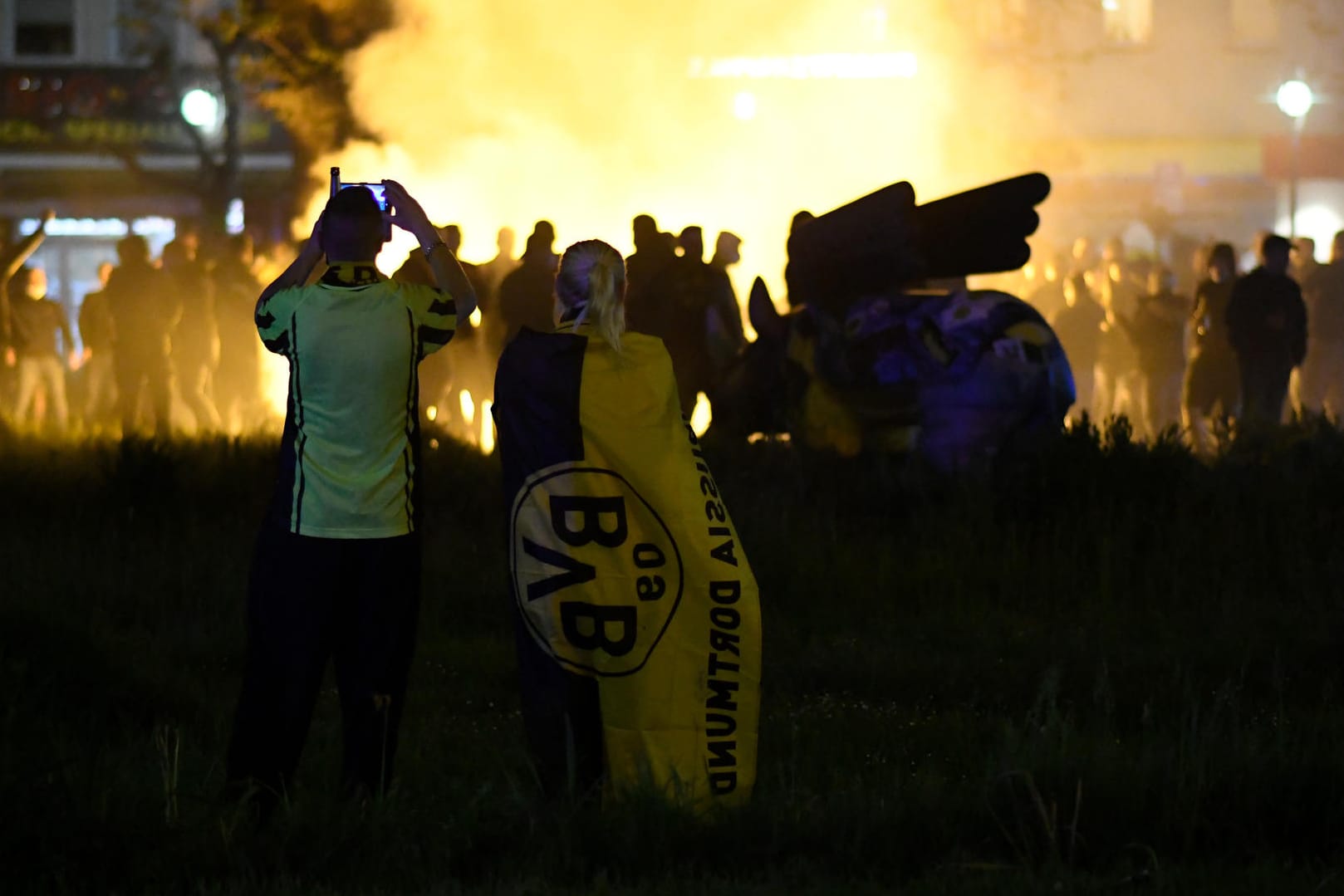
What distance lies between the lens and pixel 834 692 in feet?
24.4

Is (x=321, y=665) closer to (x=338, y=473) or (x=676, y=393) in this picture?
(x=338, y=473)

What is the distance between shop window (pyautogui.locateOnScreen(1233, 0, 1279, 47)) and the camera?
36.2m

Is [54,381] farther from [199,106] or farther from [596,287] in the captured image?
[596,287]

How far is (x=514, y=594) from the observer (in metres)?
5.21

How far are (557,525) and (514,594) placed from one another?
207 millimetres

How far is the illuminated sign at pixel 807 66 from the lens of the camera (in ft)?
85.0

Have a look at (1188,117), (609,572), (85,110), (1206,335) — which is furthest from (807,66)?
(609,572)

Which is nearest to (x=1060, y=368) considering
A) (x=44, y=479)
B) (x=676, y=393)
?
(x=44, y=479)


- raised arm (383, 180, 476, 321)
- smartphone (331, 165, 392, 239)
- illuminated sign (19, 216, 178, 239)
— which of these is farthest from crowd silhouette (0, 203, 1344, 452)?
illuminated sign (19, 216, 178, 239)

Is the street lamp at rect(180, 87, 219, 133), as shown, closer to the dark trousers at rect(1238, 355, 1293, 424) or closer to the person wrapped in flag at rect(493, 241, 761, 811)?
the dark trousers at rect(1238, 355, 1293, 424)

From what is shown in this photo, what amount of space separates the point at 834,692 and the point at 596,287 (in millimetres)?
2658

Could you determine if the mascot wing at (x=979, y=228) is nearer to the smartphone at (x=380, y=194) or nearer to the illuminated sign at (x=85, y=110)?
the smartphone at (x=380, y=194)

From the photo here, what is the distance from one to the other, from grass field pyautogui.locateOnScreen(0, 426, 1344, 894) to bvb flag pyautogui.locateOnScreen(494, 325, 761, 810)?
212 mm

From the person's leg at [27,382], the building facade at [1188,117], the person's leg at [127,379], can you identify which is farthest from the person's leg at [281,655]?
the building facade at [1188,117]
